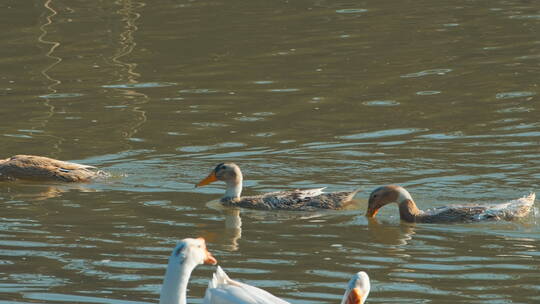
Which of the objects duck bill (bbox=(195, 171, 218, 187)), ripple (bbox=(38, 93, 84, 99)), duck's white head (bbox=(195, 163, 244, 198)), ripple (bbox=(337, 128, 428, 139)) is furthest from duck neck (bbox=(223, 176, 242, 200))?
ripple (bbox=(38, 93, 84, 99))

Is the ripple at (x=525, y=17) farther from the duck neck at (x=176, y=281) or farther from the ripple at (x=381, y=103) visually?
the duck neck at (x=176, y=281)

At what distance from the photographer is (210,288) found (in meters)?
8.34

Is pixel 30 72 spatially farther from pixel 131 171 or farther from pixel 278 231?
pixel 278 231

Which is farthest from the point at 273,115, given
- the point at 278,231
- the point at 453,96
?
the point at 278,231

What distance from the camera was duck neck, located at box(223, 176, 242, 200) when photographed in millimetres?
13680

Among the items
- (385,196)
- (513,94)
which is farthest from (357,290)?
(513,94)

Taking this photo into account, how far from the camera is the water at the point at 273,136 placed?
10531 millimetres

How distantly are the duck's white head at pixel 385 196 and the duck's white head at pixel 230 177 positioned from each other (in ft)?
4.93

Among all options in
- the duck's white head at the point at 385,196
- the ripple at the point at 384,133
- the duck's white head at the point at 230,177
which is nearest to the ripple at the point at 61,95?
the ripple at the point at 384,133

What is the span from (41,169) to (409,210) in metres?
4.48

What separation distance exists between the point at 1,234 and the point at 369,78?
9126 millimetres

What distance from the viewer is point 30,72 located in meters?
21.3

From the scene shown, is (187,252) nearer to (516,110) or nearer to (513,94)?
(516,110)

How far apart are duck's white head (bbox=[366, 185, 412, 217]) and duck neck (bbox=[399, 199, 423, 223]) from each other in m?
0.06
